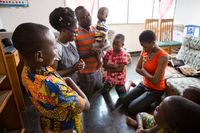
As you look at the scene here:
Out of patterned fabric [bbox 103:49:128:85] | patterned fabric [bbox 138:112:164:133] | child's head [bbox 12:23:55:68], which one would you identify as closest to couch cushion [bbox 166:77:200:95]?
patterned fabric [bbox 138:112:164:133]

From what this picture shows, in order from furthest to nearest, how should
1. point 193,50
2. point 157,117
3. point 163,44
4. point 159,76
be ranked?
point 163,44 < point 193,50 < point 159,76 < point 157,117

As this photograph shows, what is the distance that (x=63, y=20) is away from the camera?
4.06ft

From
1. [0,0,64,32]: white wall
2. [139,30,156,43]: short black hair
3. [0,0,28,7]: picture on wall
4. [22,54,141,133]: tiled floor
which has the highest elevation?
[0,0,28,7]: picture on wall

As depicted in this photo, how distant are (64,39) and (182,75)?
77.9 inches

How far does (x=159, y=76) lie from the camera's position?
6.29 feet

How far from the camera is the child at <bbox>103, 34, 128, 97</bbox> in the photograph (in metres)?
2.13

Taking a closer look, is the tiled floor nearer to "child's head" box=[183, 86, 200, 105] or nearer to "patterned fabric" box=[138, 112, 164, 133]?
"patterned fabric" box=[138, 112, 164, 133]

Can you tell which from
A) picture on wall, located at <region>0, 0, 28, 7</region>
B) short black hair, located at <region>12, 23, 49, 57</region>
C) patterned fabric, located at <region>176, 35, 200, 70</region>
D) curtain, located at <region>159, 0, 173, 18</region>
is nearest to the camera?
short black hair, located at <region>12, 23, 49, 57</region>

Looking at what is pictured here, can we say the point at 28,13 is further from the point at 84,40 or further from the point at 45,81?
the point at 45,81

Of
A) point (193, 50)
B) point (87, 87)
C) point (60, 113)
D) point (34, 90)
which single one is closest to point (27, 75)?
point (34, 90)

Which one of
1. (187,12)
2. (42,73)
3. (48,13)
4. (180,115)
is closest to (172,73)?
(180,115)

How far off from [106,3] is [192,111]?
13.0ft

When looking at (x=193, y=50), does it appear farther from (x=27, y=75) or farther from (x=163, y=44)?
(x=27, y=75)

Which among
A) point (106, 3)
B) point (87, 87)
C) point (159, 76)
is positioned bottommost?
point (87, 87)
